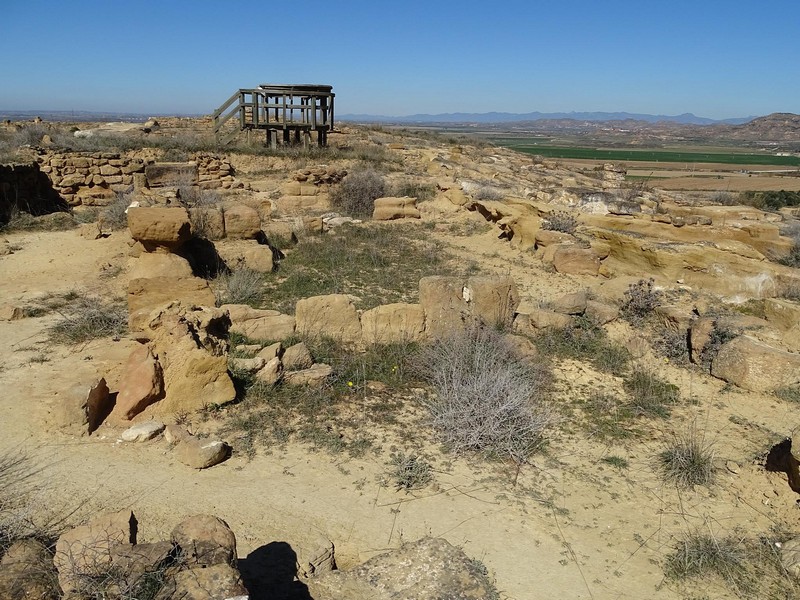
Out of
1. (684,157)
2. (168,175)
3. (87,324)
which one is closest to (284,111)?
(168,175)

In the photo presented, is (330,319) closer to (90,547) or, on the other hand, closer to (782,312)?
(90,547)

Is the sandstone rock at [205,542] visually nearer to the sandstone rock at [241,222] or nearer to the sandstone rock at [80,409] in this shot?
the sandstone rock at [80,409]

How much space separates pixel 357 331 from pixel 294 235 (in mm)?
5614

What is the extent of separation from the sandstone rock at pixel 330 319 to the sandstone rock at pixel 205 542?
157 inches

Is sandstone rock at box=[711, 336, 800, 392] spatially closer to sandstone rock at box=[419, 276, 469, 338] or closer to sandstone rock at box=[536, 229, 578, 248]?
sandstone rock at box=[419, 276, 469, 338]

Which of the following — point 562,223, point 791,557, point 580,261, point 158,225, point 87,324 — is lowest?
point 791,557

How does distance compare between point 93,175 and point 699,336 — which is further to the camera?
point 93,175

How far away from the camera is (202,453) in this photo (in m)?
4.69

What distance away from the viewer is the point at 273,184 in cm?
1775

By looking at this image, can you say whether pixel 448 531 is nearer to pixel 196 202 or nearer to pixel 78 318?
pixel 78 318

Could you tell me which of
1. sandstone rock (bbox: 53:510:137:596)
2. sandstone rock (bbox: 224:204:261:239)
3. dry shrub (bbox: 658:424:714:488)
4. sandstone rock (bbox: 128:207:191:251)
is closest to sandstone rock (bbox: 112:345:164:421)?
sandstone rock (bbox: 53:510:137:596)

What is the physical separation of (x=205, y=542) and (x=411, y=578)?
1095 mm

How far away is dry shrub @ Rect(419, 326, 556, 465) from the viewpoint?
5180 mm

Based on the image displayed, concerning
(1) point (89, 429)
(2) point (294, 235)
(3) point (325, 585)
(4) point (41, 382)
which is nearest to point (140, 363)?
(1) point (89, 429)
